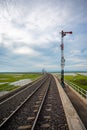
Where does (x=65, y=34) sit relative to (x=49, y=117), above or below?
above

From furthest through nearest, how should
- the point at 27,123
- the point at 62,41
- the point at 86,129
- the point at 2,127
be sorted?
the point at 62,41 < the point at 27,123 < the point at 2,127 < the point at 86,129

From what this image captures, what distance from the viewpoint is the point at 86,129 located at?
7.93 meters

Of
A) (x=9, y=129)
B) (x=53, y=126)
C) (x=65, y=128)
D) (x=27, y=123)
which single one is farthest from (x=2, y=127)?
(x=65, y=128)

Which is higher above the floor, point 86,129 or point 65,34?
point 65,34

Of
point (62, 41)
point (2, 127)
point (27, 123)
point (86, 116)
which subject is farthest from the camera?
point (62, 41)

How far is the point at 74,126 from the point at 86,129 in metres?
0.68

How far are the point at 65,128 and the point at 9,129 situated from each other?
3.18 metres

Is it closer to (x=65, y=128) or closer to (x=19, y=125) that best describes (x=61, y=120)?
(x=65, y=128)

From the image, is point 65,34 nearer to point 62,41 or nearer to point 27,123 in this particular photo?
point 62,41

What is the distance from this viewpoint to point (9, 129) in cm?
825

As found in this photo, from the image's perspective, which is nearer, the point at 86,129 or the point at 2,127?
the point at 86,129

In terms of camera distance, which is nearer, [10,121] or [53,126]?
[53,126]

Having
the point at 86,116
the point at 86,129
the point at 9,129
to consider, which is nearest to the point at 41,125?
the point at 9,129

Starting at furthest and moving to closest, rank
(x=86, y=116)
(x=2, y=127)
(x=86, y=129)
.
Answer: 1. (x=86, y=116)
2. (x=2, y=127)
3. (x=86, y=129)
